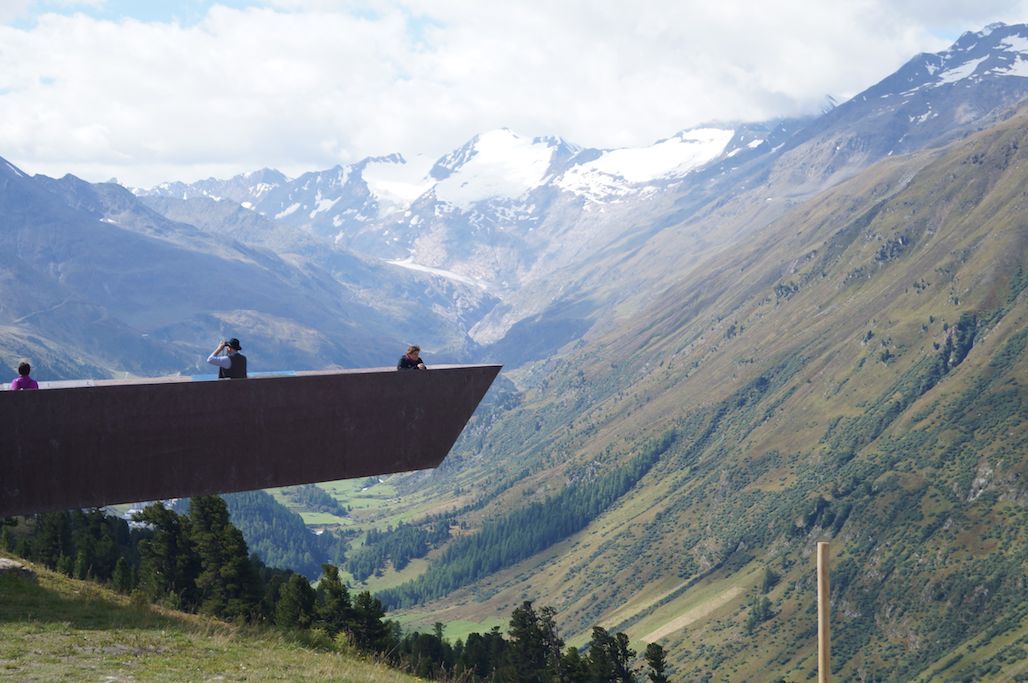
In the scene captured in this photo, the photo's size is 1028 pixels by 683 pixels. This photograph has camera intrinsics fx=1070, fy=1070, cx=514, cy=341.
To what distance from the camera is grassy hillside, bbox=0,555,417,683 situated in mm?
22234

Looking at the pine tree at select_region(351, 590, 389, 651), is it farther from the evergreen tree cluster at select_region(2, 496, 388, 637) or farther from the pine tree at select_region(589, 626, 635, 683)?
the pine tree at select_region(589, 626, 635, 683)

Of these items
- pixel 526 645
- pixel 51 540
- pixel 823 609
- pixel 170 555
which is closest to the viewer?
pixel 823 609

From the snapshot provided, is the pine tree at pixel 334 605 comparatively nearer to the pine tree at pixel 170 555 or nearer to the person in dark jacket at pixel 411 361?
the pine tree at pixel 170 555

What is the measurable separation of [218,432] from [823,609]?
566 inches

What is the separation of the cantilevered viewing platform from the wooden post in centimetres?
1106

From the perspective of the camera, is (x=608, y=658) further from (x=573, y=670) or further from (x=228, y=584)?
(x=228, y=584)

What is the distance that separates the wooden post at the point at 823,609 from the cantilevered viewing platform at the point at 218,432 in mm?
11057

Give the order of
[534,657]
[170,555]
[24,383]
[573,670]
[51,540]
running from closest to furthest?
[24,383]
[51,540]
[170,555]
[573,670]
[534,657]

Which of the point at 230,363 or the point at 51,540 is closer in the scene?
the point at 230,363

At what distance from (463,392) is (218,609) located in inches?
1485

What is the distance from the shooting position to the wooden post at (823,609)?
1914 centimetres

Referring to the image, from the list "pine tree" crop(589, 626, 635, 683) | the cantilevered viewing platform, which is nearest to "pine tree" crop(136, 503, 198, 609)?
"pine tree" crop(589, 626, 635, 683)

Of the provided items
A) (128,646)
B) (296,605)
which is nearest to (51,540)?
(296,605)

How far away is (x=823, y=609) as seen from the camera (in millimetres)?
19469
